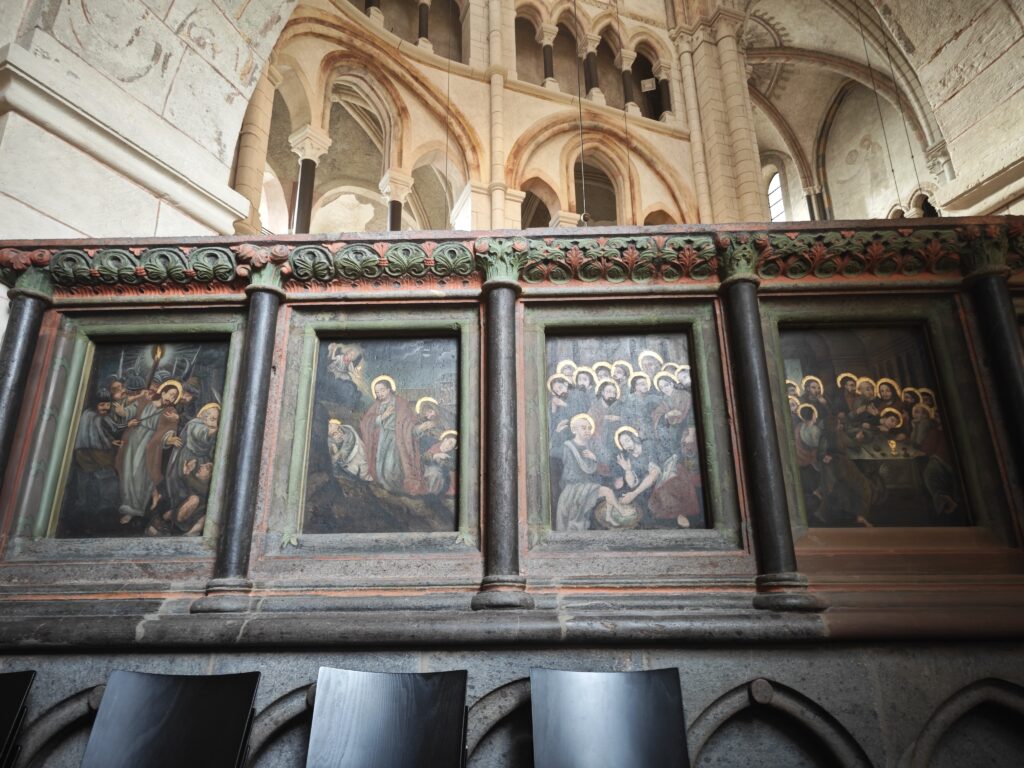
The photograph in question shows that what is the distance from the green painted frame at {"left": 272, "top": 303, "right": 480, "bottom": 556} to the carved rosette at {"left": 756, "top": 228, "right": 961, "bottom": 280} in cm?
137

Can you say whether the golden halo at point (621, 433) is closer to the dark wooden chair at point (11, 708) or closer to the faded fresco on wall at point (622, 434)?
the faded fresco on wall at point (622, 434)

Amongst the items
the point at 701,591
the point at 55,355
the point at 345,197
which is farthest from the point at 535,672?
the point at 345,197

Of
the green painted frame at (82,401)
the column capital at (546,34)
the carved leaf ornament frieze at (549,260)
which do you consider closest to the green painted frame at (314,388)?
the carved leaf ornament frieze at (549,260)

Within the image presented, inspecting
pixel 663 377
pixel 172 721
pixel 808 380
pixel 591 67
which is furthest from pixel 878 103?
pixel 172 721

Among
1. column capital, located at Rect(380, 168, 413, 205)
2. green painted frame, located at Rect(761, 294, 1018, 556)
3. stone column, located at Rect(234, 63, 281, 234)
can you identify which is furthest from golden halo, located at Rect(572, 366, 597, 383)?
column capital, located at Rect(380, 168, 413, 205)

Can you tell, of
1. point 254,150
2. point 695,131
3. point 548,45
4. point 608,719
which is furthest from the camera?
point 695,131

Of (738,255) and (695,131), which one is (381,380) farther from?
(695,131)

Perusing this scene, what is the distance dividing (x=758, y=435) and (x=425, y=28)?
1096cm

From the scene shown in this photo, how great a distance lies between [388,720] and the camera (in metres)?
2.33

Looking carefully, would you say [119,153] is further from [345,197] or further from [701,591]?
[345,197]

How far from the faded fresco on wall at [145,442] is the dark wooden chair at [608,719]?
1.59 meters

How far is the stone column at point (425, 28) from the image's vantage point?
11.4m

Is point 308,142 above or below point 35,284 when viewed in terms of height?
above

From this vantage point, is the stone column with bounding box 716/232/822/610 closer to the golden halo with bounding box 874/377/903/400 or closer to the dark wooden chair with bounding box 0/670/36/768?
the golden halo with bounding box 874/377/903/400
